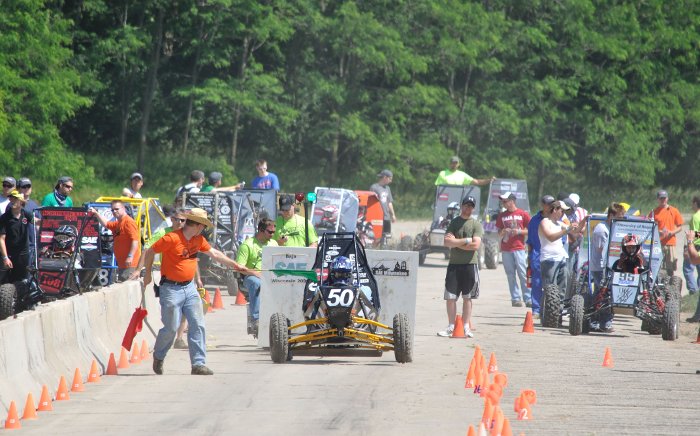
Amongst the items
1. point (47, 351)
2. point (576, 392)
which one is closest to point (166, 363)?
point (47, 351)

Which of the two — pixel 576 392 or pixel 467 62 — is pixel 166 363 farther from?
pixel 467 62

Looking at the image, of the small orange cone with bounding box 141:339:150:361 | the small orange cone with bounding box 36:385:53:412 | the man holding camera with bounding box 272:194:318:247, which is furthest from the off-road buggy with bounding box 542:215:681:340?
the small orange cone with bounding box 36:385:53:412

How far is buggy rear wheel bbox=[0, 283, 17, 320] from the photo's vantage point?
1742 cm

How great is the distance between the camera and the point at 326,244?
15.0 m

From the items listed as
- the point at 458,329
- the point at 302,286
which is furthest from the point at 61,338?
the point at 458,329

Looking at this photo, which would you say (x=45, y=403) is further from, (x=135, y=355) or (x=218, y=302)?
(x=218, y=302)

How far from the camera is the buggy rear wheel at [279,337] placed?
1424 cm

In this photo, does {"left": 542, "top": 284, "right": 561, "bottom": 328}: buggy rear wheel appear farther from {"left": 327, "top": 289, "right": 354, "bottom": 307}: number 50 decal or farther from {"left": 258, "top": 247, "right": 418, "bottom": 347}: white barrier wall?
{"left": 327, "top": 289, "right": 354, "bottom": 307}: number 50 decal

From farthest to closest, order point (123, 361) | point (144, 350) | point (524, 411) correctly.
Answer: point (144, 350), point (123, 361), point (524, 411)

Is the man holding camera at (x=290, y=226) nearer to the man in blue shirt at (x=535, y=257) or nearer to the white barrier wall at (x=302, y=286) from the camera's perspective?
the white barrier wall at (x=302, y=286)

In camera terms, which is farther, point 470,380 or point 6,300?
point 6,300

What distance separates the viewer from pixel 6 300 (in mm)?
17469

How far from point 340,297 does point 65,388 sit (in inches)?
134

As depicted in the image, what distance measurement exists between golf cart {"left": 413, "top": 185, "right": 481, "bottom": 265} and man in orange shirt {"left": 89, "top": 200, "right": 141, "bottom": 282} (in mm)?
12154
